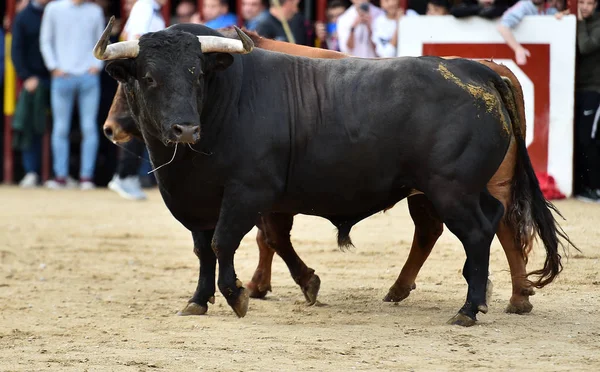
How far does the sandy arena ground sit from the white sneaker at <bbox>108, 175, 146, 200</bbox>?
6.47 feet

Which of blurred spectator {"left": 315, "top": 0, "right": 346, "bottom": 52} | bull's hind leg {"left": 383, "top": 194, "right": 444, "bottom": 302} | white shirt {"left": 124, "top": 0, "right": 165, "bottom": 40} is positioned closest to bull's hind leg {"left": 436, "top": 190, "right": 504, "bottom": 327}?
bull's hind leg {"left": 383, "top": 194, "right": 444, "bottom": 302}

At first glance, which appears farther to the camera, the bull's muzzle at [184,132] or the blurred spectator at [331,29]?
the blurred spectator at [331,29]

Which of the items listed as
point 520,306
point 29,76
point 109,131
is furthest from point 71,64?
point 520,306

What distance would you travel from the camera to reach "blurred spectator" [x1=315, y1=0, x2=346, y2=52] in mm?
13094

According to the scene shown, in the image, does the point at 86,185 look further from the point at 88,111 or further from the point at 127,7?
the point at 127,7

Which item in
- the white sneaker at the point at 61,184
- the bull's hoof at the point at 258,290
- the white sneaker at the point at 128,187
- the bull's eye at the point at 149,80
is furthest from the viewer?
the white sneaker at the point at 61,184

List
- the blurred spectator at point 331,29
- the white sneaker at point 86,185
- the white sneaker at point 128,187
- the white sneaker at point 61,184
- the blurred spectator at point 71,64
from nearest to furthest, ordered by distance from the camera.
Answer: the blurred spectator at point 331,29 → the white sneaker at point 128,187 → the blurred spectator at point 71,64 → the white sneaker at point 86,185 → the white sneaker at point 61,184

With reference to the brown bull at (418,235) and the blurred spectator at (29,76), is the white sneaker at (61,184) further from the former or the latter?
the brown bull at (418,235)

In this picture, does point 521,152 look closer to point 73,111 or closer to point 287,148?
point 287,148

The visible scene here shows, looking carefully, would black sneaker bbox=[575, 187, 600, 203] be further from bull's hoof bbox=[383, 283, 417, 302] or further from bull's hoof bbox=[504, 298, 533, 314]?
bull's hoof bbox=[504, 298, 533, 314]

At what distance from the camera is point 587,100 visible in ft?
38.2

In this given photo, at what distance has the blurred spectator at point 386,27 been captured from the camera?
1236 centimetres

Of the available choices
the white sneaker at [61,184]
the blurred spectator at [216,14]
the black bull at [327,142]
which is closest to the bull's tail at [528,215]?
the black bull at [327,142]

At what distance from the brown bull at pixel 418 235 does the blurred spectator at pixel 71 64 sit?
6254mm
